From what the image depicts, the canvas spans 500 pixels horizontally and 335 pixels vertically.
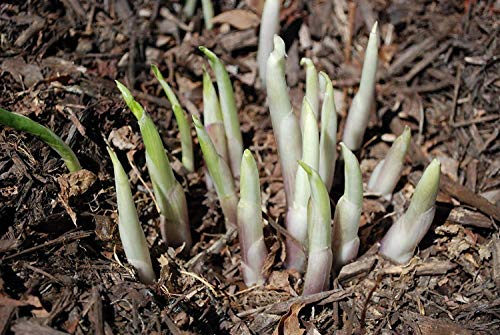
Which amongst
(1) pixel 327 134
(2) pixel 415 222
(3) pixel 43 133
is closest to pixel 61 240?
(3) pixel 43 133

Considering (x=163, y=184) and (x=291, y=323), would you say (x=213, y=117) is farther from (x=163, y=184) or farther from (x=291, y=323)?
(x=291, y=323)

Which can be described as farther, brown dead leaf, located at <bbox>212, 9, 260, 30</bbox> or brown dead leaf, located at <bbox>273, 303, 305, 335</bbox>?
brown dead leaf, located at <bbox>212, 9, 260, 30</bbox>

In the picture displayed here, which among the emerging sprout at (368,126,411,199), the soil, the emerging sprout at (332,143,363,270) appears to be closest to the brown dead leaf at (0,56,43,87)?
the soil

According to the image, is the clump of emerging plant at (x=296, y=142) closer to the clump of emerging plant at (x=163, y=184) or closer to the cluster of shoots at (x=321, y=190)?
the cluster of shoots at (x=321, y=190)

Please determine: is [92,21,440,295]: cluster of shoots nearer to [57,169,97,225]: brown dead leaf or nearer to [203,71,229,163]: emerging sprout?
[203,71,229,163]: emerging sprout

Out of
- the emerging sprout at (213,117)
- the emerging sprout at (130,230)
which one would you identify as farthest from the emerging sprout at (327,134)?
the emerging sprout at (130,230)

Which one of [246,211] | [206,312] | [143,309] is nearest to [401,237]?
[246,211]

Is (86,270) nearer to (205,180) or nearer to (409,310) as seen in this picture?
(205,180)
